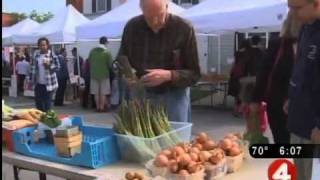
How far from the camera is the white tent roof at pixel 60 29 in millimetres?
9309

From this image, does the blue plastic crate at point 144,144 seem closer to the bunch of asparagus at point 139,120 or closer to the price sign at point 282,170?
the bunch of asparagus at point 139,120

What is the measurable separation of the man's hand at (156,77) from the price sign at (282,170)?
26.5 inches

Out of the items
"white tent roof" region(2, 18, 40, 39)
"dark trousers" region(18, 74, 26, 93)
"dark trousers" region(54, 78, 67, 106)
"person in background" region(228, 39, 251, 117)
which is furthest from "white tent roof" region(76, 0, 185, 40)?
"white tent roof" region(2, 18, 40, 39)

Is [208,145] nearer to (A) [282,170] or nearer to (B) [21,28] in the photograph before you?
(A) [282,170]

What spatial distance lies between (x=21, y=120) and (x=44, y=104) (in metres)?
3.96

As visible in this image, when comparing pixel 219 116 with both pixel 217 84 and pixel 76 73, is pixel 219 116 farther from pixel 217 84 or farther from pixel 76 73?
pixel 76 73

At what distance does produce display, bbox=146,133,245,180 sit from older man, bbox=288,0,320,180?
242 millimetres

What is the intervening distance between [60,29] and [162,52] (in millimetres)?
7907

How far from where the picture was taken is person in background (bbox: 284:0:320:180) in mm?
1286

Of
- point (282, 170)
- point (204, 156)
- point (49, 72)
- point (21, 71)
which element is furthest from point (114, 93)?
point (282, 170)

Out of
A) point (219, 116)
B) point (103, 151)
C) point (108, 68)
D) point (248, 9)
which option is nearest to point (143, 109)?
point (103, 151)

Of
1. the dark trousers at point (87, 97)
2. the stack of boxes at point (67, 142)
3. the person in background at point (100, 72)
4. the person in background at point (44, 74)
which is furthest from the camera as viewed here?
the dark trousers at point (87, 97)

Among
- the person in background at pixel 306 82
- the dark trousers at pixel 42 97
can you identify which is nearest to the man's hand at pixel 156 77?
the person in background at pixel 306 82

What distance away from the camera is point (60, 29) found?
951cm
